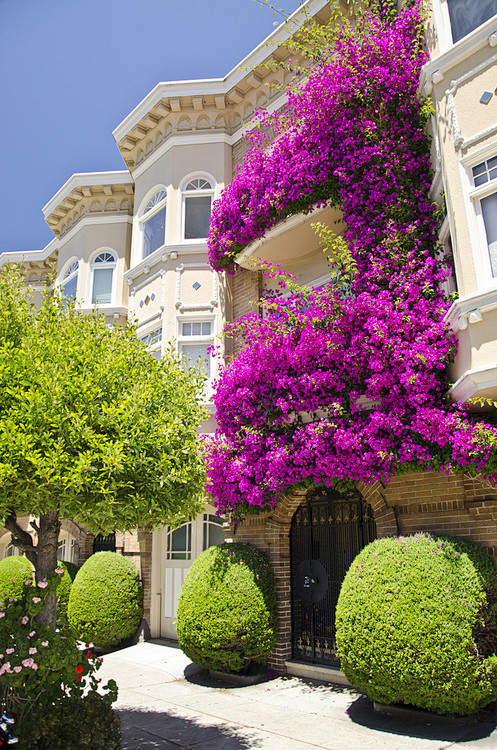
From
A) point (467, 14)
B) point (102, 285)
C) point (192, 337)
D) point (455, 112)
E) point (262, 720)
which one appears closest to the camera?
point (262, 720)

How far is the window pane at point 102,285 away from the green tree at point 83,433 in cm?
963

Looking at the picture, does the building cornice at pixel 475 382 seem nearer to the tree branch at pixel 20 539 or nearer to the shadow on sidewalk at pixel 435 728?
the shadow on sidewalk at pixel 435 728

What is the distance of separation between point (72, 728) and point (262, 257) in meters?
8.84

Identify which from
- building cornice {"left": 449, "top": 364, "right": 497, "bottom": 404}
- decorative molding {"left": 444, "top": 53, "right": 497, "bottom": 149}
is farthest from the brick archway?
decorative molding {"left": 444, "top": 53, "right": 497, "bottom": 149}

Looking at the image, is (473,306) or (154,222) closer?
(473,306)

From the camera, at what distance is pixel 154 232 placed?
15070mm

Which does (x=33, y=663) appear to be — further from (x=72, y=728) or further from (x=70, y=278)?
(x=70, y=278)

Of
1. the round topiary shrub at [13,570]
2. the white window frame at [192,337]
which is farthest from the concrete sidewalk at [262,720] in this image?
the white window frame at [192,337]

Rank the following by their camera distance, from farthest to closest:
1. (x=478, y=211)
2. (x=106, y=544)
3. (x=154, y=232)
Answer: (x=106, y=544) → (x=154, y=232) → (x=478, y=211)

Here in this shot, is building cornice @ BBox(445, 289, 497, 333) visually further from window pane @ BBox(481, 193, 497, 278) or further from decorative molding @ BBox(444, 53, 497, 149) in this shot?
decorative molding @ BBox(444, 53, 497, 149)

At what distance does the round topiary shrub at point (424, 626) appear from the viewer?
21.0 feet

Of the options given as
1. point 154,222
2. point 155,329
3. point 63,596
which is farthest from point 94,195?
point 63,596

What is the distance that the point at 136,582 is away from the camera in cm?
1304

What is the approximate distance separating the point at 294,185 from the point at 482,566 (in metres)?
6.93
